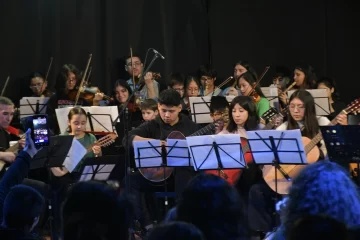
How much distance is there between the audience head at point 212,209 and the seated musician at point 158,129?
455 centimetres

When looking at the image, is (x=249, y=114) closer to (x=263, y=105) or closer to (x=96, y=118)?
(x=263, y=105)

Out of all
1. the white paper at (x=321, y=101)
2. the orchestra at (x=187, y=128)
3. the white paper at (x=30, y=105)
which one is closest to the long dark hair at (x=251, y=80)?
the orchestra at (x=187, y=128)

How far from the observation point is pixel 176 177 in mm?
7125

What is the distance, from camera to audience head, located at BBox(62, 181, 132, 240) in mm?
2359

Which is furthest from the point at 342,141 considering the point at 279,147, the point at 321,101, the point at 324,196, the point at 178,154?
the point at 324,196

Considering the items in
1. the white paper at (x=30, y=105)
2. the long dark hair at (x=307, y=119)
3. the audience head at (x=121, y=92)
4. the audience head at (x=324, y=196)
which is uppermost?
the audience head at (x=121, y=92)

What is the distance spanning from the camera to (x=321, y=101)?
8688mm

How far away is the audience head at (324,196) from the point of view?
291 cm

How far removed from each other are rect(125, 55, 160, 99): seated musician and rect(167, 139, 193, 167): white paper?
10.7 feet

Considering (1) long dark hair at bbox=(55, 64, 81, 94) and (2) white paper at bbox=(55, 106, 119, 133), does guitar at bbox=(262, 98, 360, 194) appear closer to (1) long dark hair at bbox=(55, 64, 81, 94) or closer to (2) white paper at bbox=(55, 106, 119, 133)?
(2) white paper at bbox=(55, 106, 119, 133)

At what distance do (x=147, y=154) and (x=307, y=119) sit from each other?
163cm

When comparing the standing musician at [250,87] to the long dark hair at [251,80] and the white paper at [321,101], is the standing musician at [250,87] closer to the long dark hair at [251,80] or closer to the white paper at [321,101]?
the long dark hair at [251,80]

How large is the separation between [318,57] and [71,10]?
4.06m

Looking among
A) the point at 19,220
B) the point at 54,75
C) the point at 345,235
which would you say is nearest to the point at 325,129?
the point at 19,220
